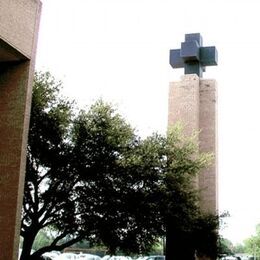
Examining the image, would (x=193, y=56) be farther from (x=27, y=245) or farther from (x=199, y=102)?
(x=27, y=245)

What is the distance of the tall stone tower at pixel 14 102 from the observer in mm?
13766

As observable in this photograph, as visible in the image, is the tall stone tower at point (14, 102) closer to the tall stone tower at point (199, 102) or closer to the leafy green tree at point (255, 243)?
the tall stone tower at point (199, 102)

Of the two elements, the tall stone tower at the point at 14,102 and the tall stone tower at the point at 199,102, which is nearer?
the tall stone tower at the point at 14,102

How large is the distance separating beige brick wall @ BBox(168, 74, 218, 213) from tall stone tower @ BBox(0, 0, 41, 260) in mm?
17137

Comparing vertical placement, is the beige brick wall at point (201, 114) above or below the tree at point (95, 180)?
above

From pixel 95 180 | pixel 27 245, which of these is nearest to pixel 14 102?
pixel 95 180

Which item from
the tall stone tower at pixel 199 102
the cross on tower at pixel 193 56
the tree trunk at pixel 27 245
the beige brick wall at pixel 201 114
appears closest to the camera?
the tree trunk at pixel 27 245

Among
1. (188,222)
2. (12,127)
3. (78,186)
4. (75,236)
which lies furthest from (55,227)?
(12,127)

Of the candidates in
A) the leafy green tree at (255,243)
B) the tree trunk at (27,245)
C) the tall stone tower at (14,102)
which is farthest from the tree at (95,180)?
the leafy green tree at (255,243)

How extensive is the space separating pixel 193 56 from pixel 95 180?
1385 cm

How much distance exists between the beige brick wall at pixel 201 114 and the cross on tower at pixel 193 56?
1.19 metres

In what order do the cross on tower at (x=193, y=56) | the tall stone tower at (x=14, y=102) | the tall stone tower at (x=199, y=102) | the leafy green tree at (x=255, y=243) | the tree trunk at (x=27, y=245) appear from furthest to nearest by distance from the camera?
the leafy green tree at (x=255, y=243)
the cross on tower at (x=193, y=56)
the tall stone tower at (x=199, y=102)
the tree trunk at (x=27, y=245)
the tall stone tower at (x=14, y=102)

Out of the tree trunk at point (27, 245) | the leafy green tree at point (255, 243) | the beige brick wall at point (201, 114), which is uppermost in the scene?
the beige brick wall at point (201, 114)

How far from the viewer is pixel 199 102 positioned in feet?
108
